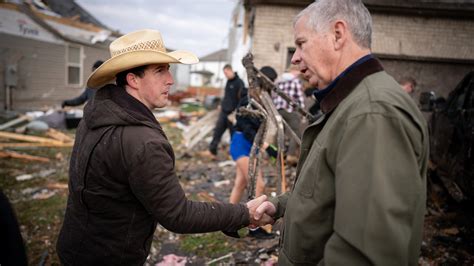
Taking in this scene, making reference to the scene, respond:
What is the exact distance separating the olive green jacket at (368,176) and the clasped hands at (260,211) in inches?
30.1

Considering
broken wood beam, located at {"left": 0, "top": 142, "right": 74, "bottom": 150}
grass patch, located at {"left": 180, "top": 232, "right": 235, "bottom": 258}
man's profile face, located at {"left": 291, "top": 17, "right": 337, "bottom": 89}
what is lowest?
grass patch, located at {"left": 180, "top": 232, "right": 235, "bottom": 258}

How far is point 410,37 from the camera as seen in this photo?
8664 millimetres

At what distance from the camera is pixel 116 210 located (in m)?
1.81

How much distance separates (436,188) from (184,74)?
31.2 metres

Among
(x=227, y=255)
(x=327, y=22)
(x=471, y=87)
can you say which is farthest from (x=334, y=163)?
(x=471, y=87)

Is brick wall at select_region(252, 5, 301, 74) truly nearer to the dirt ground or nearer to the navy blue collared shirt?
the dirt ground

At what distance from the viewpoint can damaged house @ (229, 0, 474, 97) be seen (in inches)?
332

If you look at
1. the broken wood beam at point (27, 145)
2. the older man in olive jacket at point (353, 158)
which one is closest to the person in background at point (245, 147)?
the older man in olive jacket at point (353, 158)

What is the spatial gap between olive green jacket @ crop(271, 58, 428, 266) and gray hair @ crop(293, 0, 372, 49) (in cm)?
12

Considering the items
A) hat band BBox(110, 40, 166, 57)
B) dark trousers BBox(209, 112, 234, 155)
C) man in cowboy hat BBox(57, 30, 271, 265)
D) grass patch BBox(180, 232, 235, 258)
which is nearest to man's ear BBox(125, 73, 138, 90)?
man in cowboy hat BBox(57, 30, 271, 265)

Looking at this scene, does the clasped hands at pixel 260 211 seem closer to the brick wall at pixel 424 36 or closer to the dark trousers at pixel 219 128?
the dark trousers at pixel 219 128

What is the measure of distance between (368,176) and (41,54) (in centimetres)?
1665

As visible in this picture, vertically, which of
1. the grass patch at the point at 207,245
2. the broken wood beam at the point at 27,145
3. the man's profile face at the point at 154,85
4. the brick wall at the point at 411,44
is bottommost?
the grass patch at the point at 207,245

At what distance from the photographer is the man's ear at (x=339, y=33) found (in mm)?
1309
